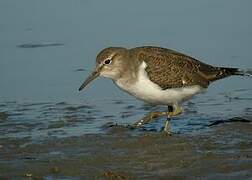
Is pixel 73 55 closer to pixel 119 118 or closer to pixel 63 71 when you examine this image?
pixel 63 71

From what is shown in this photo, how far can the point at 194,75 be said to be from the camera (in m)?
9.34

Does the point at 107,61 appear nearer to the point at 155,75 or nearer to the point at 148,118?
the point at 155,75

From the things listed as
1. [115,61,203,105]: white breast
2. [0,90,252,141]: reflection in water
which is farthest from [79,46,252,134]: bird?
[0,90,252,141]: reflection in water

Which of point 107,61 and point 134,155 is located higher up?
point 107,61

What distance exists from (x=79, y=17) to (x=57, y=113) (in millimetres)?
3990

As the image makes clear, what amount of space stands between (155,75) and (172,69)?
36 centimetres

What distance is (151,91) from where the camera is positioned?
8.85m

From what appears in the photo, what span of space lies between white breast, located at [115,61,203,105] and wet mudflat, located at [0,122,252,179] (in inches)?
16.7

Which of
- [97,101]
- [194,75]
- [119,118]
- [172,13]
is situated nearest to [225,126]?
[194,75]

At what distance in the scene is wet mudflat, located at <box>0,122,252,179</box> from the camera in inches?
289

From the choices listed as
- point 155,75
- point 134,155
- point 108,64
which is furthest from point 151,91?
point 134,155

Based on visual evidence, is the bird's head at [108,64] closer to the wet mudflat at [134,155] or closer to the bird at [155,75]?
the bird at [155,75]

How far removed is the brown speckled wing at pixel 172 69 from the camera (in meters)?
9.05

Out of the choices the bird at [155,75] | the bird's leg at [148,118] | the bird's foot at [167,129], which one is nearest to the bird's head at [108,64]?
the bird at [155,75]
